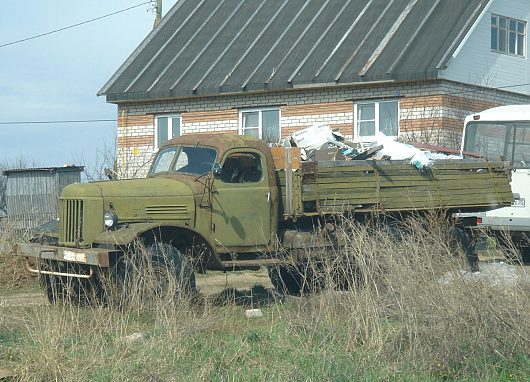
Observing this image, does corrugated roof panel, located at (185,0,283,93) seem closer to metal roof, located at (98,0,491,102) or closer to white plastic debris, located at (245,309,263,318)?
metal roof, located at (98,0,491,102)

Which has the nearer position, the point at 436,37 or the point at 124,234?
the point at 124,234

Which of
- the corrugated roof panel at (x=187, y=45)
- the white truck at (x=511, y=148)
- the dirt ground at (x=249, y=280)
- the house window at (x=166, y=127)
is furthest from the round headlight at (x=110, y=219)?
the house window at (x=166, y=127)

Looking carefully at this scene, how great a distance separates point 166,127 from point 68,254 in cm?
1909

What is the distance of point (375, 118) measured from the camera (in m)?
26.9

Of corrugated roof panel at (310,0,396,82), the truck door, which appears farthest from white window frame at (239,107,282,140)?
the truck door

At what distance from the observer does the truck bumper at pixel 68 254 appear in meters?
10.8

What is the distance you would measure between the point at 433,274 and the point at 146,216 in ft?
13.8

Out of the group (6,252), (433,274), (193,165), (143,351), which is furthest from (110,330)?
(6,252)

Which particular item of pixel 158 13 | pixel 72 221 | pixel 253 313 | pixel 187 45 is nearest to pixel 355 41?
pixel 187 45

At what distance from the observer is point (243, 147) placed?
12555 millimetres

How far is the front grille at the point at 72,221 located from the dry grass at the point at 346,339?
2218 mm

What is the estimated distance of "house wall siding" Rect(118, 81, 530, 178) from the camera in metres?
26.0

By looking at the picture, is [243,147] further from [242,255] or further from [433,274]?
[433,274]

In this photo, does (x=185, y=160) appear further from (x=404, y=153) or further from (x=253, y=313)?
(x=404, y=153)
